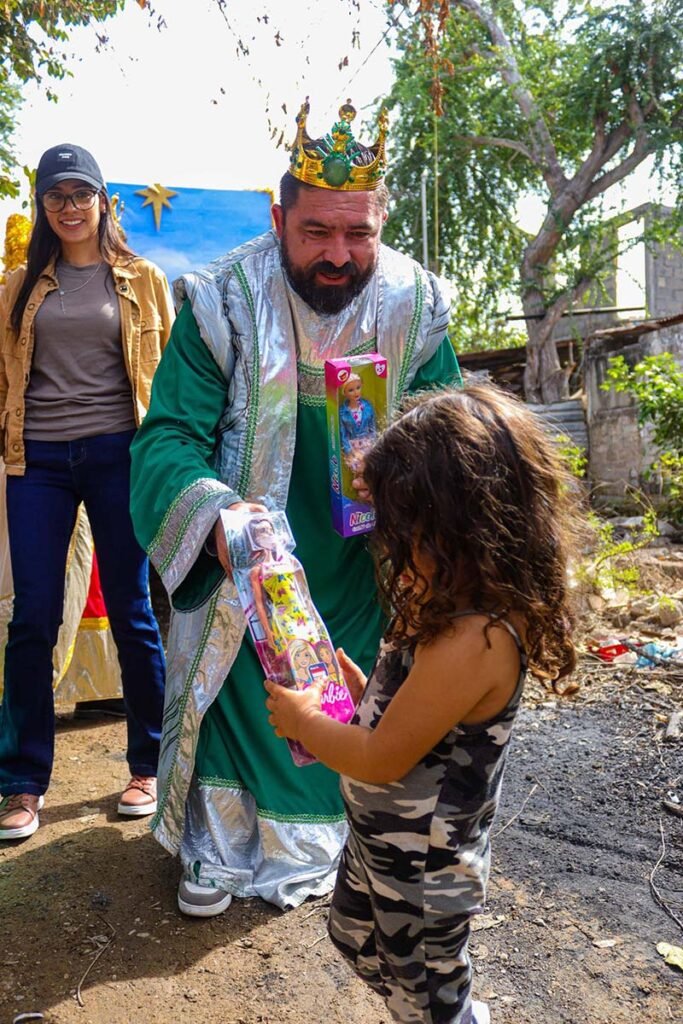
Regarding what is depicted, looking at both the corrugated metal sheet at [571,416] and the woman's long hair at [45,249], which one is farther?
the corrugated metal sheet at [571,416]

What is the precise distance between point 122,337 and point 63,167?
0.56m

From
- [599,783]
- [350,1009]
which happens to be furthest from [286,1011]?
[599,783]

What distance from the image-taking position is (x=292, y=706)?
1710 mm

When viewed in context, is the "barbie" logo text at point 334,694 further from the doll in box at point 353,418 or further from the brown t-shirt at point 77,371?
the brown t-shirt at point 77,371

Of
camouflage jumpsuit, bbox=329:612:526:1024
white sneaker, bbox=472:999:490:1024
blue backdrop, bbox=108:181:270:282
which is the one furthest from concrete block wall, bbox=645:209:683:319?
camouflage jumpsuit, bbox=329:612:526:1024

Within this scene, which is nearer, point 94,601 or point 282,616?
point 282,616

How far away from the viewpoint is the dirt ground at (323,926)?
2197mm

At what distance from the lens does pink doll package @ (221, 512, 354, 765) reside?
5.81ft

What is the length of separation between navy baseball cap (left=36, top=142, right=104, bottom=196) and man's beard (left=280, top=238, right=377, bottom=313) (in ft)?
2.76

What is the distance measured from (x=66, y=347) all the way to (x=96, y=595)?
1428mm

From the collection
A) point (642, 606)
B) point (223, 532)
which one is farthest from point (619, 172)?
point (223, 532)

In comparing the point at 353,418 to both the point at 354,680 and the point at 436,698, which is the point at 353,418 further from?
the point at 436,698

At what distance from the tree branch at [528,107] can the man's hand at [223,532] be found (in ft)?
46.3

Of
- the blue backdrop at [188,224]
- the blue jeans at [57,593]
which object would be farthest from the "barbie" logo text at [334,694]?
the blue backdrop at [188,224]
